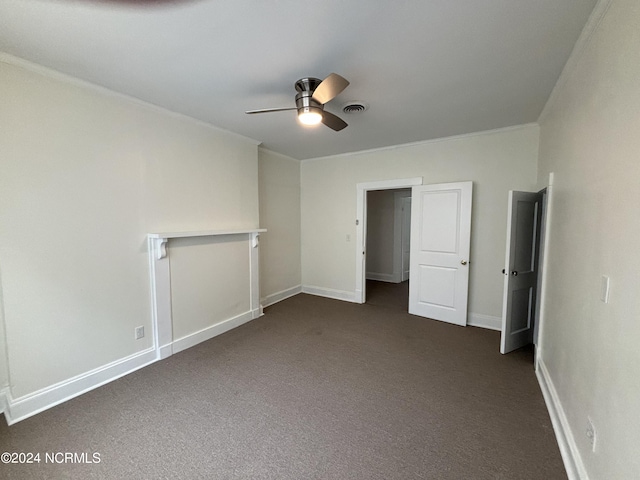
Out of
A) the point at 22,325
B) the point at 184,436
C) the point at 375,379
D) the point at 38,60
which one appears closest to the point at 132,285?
the point at 22,325

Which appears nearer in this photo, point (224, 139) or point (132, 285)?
point (132, 285)

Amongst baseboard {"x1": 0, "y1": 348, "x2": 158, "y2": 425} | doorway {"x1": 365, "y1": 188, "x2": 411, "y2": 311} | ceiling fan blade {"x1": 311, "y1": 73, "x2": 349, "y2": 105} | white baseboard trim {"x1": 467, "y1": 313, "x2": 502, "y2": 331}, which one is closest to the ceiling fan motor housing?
ceiling fan blade {"x1": 311, "y1": 73, "x2": 349, "y2": 105}

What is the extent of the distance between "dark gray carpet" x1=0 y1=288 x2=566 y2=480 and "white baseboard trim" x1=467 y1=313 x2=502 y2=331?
0.57 m

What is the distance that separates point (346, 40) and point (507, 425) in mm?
2831

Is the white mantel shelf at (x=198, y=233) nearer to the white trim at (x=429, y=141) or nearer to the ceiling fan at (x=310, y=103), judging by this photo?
the ceiling fan at (x=310, y=103)

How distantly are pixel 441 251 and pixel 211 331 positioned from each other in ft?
10.7

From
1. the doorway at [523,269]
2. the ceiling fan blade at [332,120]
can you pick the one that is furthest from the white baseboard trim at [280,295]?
the doorway at [523,269]

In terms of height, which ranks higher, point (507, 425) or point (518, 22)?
point (518, 22)

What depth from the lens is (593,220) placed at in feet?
4.83

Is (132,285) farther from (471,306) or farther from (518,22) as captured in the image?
(471,306)

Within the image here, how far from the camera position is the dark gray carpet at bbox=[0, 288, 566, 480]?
1562 millimetres

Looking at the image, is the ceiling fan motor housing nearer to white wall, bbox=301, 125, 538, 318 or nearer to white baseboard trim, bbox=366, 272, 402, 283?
white wall, bbox=301, 125, 538, 318

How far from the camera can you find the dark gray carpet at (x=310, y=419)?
1562 millimetres

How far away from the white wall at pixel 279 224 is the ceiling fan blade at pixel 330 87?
244 centimetres
